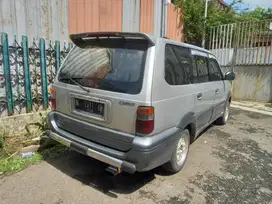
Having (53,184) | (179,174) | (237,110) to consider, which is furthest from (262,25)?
(53,184)

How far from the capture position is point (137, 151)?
7.64 ft

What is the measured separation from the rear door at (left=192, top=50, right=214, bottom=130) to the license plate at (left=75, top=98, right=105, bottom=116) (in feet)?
4.96

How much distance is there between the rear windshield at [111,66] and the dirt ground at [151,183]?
1.30 metres

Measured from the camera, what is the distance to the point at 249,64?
343 inches

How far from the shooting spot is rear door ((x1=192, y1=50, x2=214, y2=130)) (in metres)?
3.45

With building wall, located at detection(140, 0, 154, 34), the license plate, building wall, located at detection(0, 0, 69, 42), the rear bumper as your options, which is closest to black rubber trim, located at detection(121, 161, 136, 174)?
the rear bumper

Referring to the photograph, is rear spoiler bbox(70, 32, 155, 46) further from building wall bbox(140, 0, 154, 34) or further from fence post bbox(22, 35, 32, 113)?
building wall bbox(140, 0, 154, 34)

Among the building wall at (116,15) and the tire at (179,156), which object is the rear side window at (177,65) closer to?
the tire at (179,156)

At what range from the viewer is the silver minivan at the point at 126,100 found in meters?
2.35

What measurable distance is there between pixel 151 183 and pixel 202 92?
1654 millimetres

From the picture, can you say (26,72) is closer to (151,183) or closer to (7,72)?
(7,72)

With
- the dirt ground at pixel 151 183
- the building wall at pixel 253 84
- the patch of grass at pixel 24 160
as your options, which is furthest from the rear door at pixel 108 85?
the building wall at pixel 253 84

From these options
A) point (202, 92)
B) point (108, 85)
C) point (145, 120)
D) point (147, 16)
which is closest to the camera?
point (145, 120)

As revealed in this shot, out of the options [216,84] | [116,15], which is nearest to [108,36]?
[216,84]
